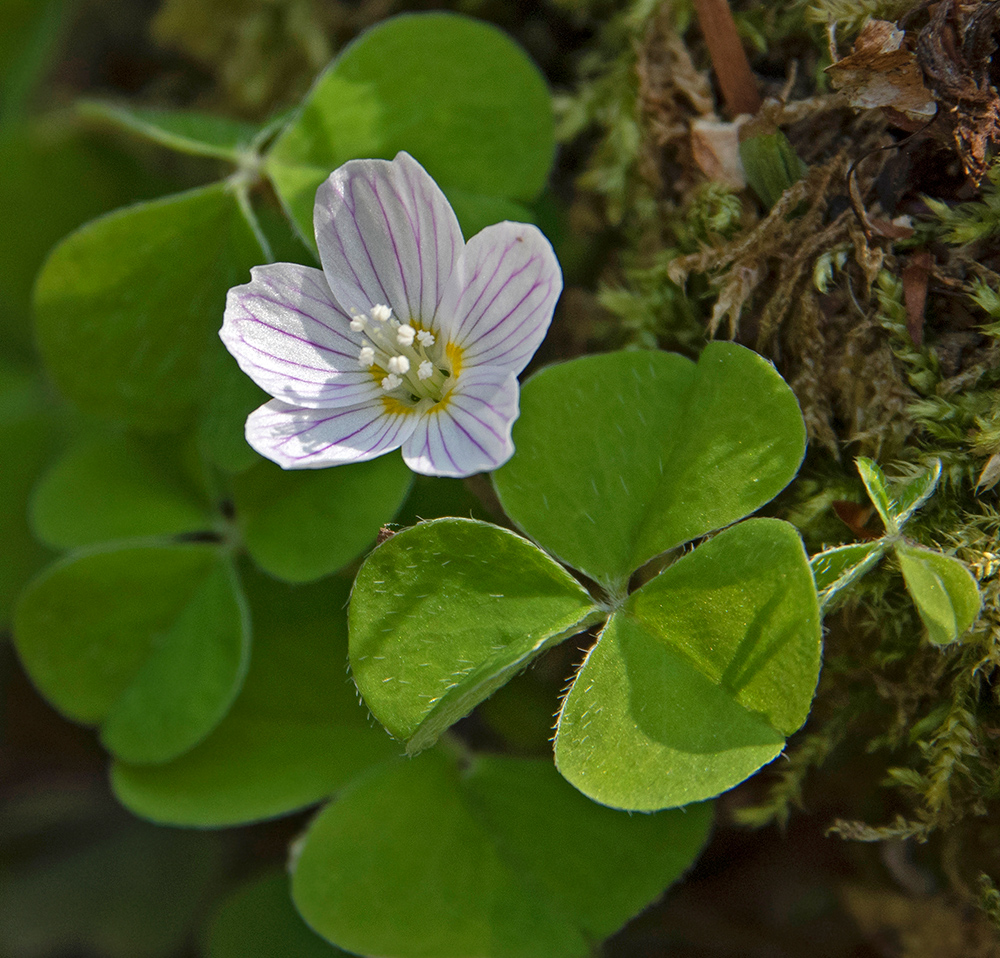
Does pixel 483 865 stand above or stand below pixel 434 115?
below

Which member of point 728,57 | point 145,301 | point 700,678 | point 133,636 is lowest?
point 133,636

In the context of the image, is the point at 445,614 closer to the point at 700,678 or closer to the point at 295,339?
the point at 700,678

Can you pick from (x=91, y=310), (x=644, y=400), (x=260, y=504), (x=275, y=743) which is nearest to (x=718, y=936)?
(x=275, y=743)

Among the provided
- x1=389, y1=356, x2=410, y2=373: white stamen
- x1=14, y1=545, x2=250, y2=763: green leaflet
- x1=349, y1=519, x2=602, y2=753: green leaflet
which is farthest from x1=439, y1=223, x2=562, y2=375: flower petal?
x1=14, y1=545, x2=250, y2=763: green leaflet

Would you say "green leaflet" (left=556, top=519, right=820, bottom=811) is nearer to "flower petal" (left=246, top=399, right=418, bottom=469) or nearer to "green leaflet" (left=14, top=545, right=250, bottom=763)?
"flower petal" (left=246, top=399, right=418, bottom=469)

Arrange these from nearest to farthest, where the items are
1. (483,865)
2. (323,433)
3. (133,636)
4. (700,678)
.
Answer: (700,678) < (323,433) < (483,865) < (133,636)

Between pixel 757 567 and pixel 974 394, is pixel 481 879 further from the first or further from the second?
pixel 974 394

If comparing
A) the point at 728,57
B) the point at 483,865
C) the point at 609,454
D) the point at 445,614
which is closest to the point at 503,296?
the point at 609,454
